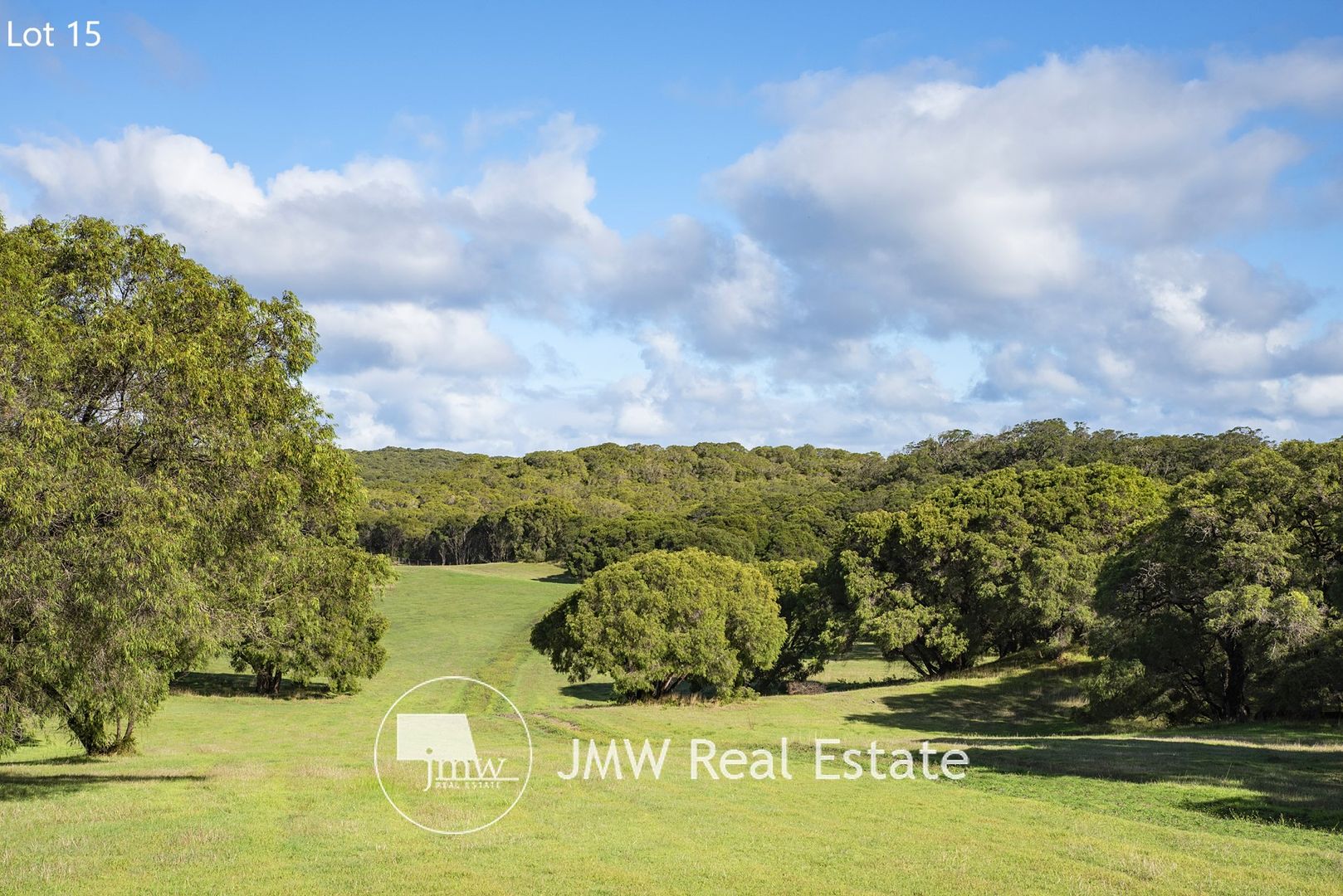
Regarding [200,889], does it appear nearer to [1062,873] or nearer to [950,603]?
[1062,873]

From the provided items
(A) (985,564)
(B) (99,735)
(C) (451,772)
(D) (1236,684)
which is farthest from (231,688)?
(D) (1236,684)

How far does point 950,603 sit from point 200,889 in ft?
168

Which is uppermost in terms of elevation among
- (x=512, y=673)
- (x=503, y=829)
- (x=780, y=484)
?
(x=780, y=484)

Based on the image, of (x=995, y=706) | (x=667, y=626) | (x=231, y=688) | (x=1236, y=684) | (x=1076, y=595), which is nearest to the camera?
(x=1236, y=684)

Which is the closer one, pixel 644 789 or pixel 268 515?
pixel 268 515

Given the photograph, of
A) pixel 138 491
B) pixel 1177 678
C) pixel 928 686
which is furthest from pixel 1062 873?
pixel 928 686

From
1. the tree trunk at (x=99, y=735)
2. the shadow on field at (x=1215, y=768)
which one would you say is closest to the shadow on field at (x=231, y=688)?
the tree trunk at (x=99, y=735)

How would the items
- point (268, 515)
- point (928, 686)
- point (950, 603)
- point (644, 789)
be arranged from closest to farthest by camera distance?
point (268, 515) → point (644, 789) → point (928, 686) → point (950, 603)

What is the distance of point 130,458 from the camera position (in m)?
16.4

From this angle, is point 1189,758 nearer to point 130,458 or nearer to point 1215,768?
point 1215,768

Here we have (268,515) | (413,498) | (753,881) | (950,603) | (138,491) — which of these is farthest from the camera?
(413,498)

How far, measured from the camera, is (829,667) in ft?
235

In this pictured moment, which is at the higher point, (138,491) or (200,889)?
(138,491)

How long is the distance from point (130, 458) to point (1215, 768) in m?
24.8
